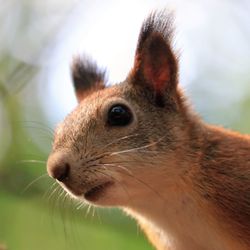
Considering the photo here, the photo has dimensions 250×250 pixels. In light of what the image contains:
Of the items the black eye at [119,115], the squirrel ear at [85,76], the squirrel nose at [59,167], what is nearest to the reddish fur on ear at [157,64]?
the black eye at [119,115]

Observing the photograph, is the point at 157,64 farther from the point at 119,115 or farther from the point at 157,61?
the point at 119,115

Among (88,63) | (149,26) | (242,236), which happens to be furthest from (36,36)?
(242,236)

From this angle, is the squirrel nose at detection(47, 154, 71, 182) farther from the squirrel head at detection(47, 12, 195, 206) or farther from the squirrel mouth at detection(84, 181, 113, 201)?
the squirrel mouth at detection(84, 181, 113, 201)

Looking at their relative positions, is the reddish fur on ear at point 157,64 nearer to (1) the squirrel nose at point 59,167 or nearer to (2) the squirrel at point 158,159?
(2) the squirrel at point 158,159

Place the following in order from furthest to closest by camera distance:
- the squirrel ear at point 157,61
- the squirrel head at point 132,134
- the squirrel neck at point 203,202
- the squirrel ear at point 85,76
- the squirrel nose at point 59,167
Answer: the squirrel ear at point 85,76 → the squirrel ear at point 157,61 → the squirrel neck at point 203,202 → the squirrel head at point 132,134 → the squirrel nose at point 59,167

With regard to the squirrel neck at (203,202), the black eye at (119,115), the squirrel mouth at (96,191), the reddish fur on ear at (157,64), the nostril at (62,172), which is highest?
the reddish fur on ear at (157,64)

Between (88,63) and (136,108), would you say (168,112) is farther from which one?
(88,63)
